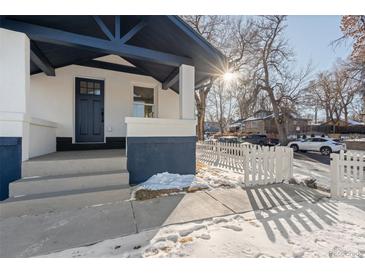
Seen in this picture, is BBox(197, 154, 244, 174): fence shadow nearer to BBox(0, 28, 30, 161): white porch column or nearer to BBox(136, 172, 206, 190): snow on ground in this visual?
BBox(136, 172, 206, 190): snow on ground

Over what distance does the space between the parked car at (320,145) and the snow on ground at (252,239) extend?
14.3 metres

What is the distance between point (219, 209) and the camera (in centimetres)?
334

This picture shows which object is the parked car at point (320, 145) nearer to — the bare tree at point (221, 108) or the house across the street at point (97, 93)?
the house across the street at point (97, 93)

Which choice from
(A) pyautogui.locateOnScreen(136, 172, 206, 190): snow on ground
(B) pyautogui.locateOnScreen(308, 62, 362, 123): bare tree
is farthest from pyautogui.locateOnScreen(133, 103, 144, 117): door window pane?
(B) pyautogui.locateOnScreen(308, 62, 362, 123): bare tree

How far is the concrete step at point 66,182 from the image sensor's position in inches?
131

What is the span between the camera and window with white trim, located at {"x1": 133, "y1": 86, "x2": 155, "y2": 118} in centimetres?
698

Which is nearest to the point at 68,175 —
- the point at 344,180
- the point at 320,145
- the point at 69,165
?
the point at 69,165

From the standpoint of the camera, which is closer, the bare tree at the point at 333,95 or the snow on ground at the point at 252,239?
the snow on ground at the point at 252,239

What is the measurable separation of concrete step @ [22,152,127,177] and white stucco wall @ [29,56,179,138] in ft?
7.67

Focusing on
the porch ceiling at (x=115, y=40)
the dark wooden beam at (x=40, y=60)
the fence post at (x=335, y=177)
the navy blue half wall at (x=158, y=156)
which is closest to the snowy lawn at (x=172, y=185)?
the navy blue half wall at (x=158, y=156)

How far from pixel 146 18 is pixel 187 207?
13.5 feet

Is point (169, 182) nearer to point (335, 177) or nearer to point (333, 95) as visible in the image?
point (335, 177)
